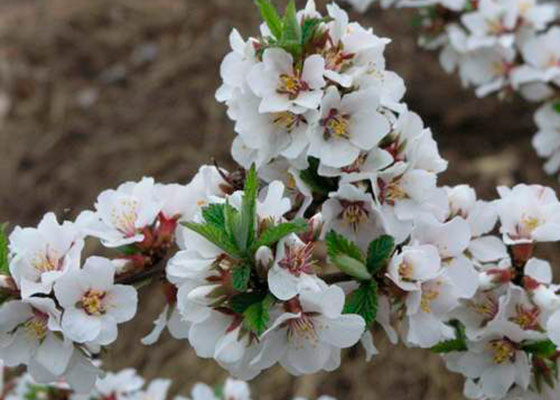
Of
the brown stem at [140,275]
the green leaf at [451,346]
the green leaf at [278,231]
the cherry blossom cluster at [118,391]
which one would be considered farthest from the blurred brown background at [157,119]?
the green leaf at [278,231]

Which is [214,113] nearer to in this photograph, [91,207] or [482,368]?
[91,207]

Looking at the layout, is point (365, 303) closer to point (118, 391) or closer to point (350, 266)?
point (350, 266)

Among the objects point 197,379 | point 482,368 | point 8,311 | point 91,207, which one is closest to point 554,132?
point 482,368

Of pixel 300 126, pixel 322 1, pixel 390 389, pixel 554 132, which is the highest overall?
pixel 300 126

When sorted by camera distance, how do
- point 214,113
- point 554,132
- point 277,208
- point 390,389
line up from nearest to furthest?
point 277,208 → point 554,132 → point 390,389 → point 214,113

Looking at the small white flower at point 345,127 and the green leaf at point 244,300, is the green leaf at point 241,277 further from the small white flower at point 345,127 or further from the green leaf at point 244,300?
the small white flower at point 345,127

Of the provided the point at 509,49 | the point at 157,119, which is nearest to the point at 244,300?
the point at 509,49

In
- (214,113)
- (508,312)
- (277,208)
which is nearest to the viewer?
(277,208)
